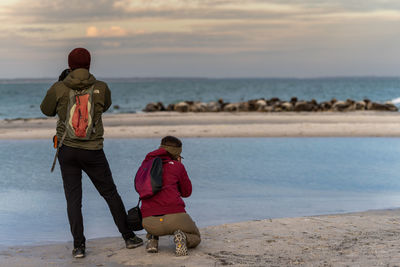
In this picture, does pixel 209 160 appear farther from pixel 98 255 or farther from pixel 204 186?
pixel 98 255

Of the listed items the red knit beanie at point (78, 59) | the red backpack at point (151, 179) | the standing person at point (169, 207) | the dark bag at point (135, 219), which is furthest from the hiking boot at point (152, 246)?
the red knit beanie at point (78, 59)

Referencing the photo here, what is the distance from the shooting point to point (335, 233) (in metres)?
6.32

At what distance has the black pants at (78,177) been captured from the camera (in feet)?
17.9

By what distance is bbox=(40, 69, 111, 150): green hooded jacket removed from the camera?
541 centimetres

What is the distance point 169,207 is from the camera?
5613 mm

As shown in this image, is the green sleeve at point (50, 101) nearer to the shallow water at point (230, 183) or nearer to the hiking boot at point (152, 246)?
the hiking boot at point (152, 246)

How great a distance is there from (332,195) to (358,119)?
1752cm

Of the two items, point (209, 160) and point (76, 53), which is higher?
point (76, 53)

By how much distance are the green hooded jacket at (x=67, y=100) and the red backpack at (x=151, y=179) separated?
0.52 m

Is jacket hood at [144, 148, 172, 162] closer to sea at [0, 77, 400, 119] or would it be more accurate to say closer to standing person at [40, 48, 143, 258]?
standing person at [40, 48, 143, 258]

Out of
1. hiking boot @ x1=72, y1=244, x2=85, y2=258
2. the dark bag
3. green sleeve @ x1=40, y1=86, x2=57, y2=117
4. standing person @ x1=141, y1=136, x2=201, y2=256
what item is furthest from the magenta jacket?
green sleeve @ x1=40, y1=86, x2=57, y2=117

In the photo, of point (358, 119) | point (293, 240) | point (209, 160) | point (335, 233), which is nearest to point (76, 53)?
point (293, 240)

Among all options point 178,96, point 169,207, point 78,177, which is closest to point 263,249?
point 169,207

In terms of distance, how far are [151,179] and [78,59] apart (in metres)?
1.34
